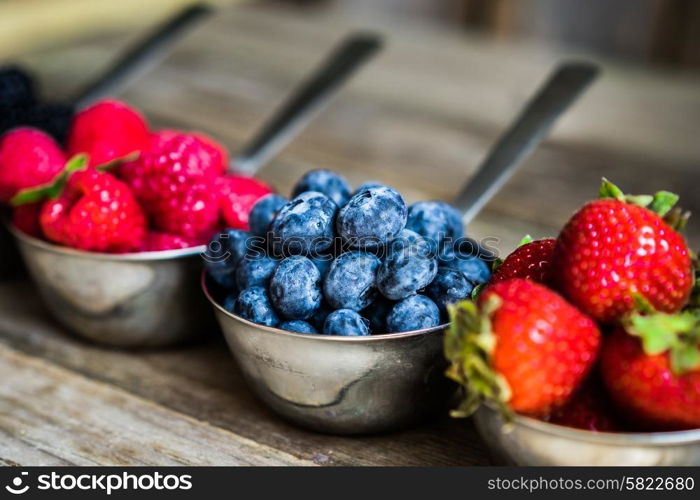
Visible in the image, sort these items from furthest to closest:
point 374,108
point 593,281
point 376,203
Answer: point 374,108
point 376,203
point 593,281

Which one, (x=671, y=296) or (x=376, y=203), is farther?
(x=376, y=203)

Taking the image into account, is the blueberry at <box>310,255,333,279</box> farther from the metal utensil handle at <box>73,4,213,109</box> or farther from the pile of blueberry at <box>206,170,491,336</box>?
the metal utensil handle at <box>73,4,213,109</box>

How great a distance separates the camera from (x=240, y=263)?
30.3 inches

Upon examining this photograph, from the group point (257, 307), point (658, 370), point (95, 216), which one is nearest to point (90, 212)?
point (95, 216)

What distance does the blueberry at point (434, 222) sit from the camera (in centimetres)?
78

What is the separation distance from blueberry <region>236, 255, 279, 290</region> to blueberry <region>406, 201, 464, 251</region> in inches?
5.4

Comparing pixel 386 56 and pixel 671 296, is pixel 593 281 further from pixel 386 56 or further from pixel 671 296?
pixel 386 56

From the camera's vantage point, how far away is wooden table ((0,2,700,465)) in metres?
0.77

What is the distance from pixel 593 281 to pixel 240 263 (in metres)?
0.32

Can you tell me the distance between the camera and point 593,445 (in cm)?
59

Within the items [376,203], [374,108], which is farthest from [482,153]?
[376,203]

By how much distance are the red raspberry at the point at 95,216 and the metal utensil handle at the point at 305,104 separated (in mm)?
243

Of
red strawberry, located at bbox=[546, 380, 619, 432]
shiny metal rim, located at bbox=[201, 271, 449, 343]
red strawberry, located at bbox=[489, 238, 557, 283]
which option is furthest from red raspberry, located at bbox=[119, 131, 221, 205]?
red strawberry, located at bbox=[546, 380, 619, 432]
